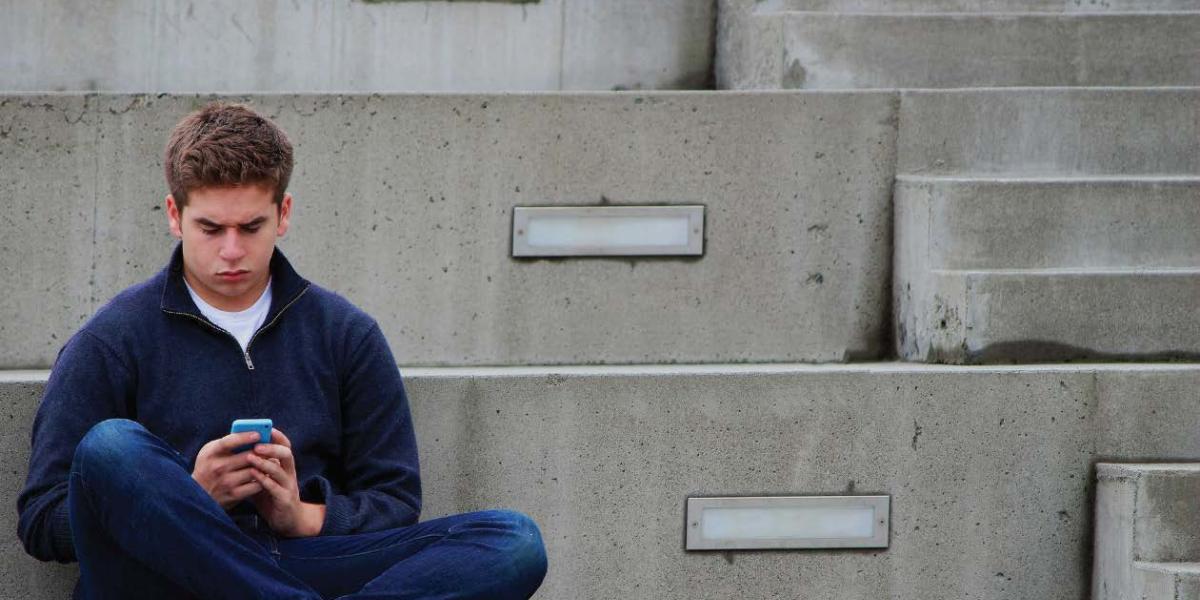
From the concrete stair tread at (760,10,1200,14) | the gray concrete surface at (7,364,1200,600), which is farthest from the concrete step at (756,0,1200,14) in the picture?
the gray concrete surface at (7,364,1200,600)

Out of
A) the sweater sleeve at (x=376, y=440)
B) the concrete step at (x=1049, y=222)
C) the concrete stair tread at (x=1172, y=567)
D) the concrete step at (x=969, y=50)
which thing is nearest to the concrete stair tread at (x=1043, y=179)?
the concrete step at (x=1049, y=222)

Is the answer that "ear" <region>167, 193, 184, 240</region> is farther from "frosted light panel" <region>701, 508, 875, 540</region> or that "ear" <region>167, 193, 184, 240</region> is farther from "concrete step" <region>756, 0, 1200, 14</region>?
"concrete step" <region>756, 0, 1200, 14</region>

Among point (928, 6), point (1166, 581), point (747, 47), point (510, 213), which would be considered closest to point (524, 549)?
point (510, 213)

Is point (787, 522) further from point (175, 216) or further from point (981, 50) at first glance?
point (175, 216)

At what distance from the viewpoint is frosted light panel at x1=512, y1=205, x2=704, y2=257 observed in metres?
4.41

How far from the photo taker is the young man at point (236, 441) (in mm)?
3150

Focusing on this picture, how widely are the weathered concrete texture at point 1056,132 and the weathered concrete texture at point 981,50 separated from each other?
0.79ft

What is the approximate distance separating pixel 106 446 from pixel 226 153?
61cm

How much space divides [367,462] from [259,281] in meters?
0.42

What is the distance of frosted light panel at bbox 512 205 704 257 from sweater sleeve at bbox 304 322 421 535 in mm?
853

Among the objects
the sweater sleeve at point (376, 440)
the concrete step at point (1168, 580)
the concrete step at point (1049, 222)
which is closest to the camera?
the sweater sleeve at point (376, 440)

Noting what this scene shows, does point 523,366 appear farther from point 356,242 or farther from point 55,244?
point 55,244

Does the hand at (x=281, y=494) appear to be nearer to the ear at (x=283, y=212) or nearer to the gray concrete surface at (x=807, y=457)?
the ear at (x=283, y=212)

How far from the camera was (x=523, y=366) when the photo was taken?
4.39 metres
